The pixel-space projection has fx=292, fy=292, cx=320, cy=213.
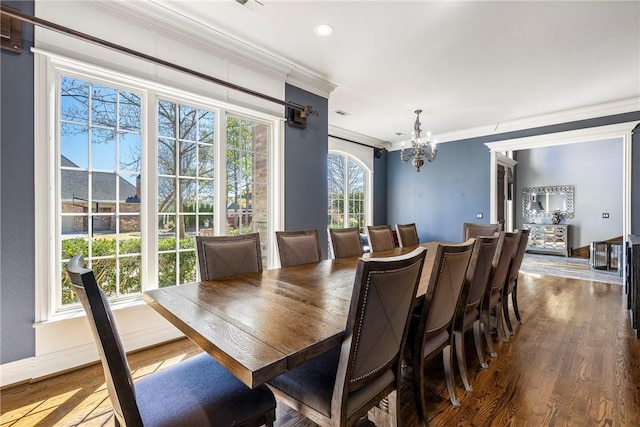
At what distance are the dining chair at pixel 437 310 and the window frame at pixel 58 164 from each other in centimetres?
214

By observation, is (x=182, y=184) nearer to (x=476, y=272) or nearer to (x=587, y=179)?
(x=476, y=272)

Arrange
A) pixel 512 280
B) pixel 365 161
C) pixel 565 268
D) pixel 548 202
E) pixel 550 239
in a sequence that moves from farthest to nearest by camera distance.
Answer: pixel 548 202 < pixel 550 239 < pixel 365 161 < pixel 565 268 < pixel 512 280

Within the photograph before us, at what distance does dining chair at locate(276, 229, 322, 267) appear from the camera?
2.46 metres

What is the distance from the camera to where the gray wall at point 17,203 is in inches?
73.5

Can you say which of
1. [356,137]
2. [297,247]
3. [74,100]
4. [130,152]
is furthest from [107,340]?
[356,137]

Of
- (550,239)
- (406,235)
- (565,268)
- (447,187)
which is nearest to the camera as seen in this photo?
(406,235)

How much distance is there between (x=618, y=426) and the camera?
5.17 feet

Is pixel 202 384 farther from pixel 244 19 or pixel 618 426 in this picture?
pixel 244 19

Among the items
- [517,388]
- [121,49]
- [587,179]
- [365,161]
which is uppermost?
[121,49]

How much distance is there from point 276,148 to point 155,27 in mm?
1522

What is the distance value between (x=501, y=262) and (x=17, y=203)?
11.5 feet

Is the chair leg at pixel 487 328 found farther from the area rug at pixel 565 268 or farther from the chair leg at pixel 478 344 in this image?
the area rug at pixel 565 268

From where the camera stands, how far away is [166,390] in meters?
1.12

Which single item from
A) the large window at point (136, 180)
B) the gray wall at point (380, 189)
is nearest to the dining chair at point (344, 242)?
the large window at point (136, 180)
